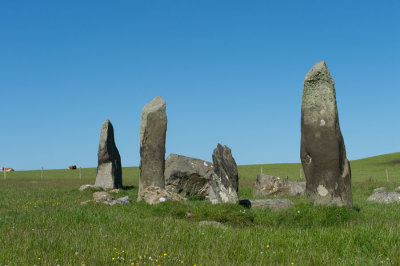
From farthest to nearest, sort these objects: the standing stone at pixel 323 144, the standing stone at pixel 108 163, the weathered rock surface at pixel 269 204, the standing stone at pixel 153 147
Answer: the standing stone at pixel 108 163
the standing stone at pixel 153 147
the weathered rock surface at pixel 269 204
the standing stone at pixel 323 144

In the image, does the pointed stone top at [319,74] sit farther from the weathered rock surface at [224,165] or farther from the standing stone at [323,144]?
the weathered rock surface at [224,165]

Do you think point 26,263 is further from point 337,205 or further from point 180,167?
point 180,167

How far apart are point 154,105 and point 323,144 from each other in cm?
1048

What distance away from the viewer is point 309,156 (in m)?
15.5

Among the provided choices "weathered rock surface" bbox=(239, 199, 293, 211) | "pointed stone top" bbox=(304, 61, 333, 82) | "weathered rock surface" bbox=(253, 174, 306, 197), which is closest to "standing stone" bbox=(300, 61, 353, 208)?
"pointed stone top" bbox=(304, 61, 333, 82)

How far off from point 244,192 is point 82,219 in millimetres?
14542

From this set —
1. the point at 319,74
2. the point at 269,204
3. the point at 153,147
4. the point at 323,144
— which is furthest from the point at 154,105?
the point at 323,144

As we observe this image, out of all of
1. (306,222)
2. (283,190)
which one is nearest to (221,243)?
(306,222)

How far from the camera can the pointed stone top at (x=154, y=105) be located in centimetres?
2206

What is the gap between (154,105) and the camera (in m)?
22.3

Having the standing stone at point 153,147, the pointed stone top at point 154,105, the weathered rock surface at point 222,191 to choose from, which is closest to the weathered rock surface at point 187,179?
the standing stone at point 153,147

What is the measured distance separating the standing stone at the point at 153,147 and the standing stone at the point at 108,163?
8124 millimetres

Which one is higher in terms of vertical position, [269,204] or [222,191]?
[222,191]

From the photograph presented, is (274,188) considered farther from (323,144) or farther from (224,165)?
(323,144)
